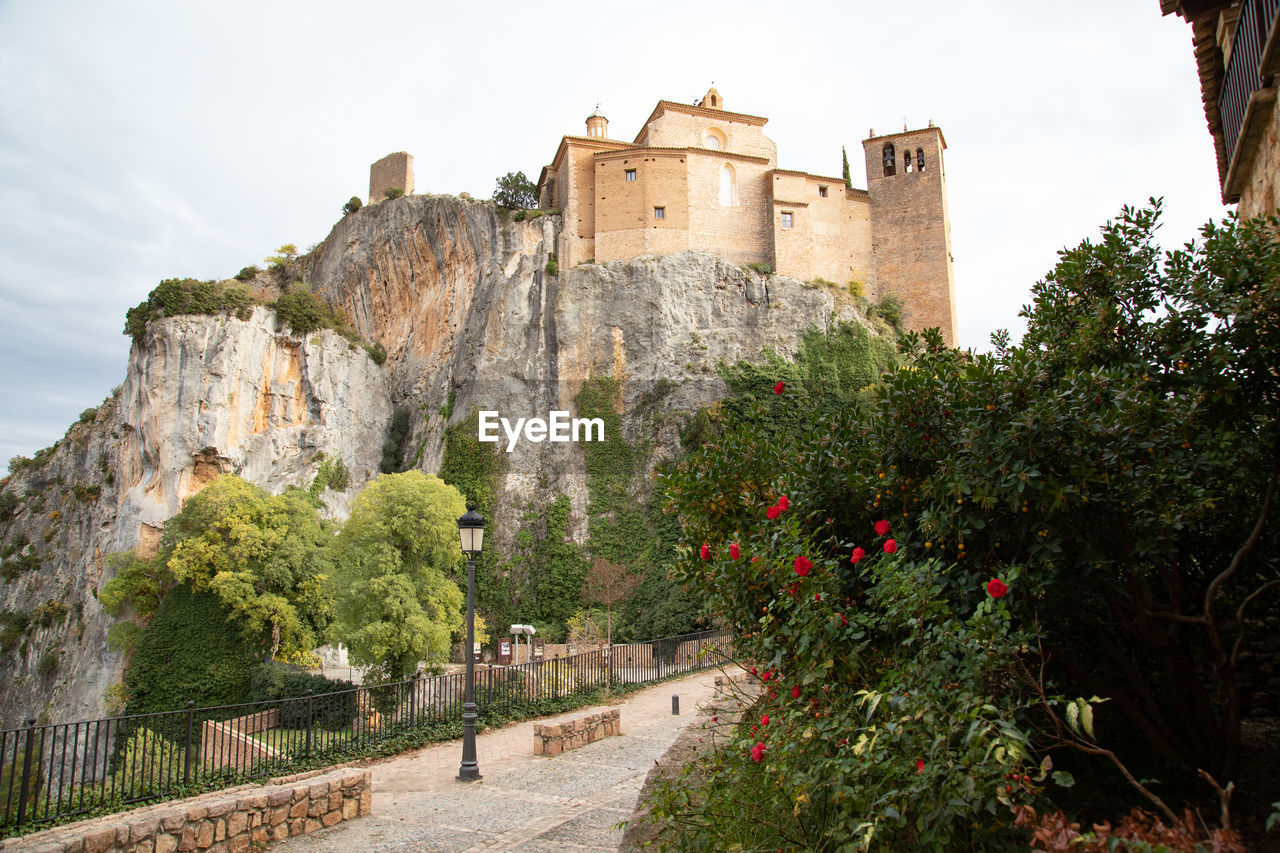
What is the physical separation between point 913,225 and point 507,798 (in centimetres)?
3652

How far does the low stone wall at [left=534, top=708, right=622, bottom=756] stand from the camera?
11789mm

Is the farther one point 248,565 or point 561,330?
point 561,330

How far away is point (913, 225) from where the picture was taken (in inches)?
1548

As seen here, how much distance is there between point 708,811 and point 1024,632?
6.97 feet

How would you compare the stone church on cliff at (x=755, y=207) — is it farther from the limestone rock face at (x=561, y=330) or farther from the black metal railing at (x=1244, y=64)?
the black metal railing at (x=1244, y=64)

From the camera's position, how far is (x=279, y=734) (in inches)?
458

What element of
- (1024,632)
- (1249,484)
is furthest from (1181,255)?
(1024,632)

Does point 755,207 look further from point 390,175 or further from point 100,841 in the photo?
point 100,841

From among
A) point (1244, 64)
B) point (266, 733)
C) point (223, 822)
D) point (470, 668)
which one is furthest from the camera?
point (266, 733)

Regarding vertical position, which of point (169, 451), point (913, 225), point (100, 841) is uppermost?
point (913, 225)

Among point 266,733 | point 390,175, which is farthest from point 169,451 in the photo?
point 266,733

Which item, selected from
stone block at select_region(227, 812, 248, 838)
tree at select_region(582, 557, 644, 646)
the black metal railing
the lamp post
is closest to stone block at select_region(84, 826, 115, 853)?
stone block at select_region(227, 812, 248, 838)

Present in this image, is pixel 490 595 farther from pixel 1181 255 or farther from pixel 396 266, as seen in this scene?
pixel 1181 255

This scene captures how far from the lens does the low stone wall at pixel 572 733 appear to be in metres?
11.8
